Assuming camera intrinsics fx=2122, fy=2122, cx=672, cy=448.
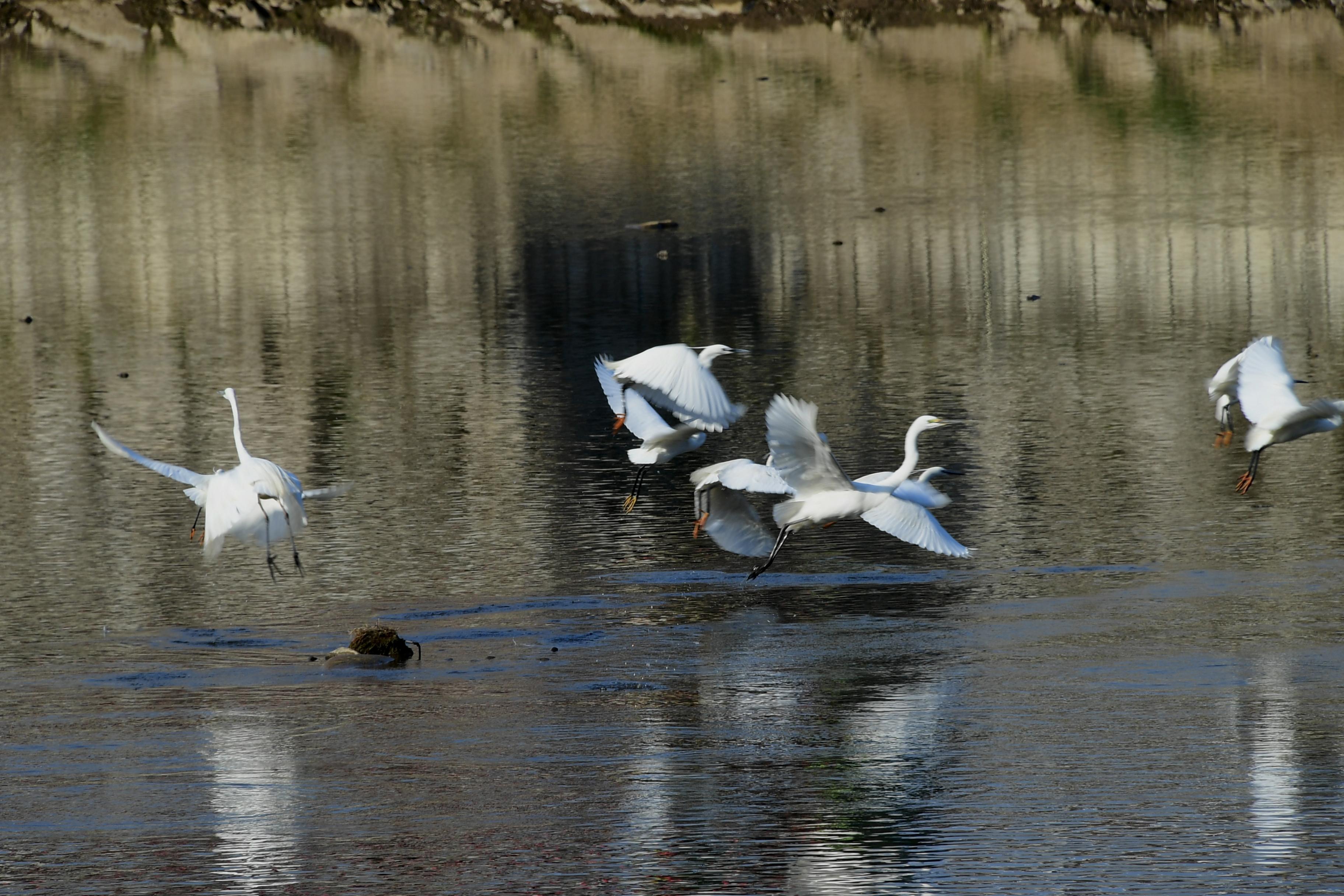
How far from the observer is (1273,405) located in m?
15.7

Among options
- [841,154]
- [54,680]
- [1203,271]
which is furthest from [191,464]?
[841,154]

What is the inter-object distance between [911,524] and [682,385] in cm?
205

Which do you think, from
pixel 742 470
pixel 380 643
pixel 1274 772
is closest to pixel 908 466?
pixel 742 470

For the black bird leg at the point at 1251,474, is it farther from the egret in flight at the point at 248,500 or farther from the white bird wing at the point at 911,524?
the egret in flight at the point at 248,500

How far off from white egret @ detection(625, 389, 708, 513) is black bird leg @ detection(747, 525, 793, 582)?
1335 millimetres

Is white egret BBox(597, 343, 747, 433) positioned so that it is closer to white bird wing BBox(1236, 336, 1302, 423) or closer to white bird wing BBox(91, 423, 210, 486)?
white bird wing BBox(91, 423, 210, 486)

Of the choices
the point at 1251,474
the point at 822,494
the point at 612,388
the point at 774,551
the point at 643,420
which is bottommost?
the point at 774,551

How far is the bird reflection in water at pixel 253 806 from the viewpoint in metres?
9.71

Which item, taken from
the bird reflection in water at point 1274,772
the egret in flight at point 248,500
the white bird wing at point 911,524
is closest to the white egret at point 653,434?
the white bird wing at point 911,524

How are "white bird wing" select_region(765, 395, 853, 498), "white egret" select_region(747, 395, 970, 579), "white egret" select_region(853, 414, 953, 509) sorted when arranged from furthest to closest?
1. "white egret" select_region(853, 414, 953, 509)
2. "white egret" select_region(747, 395, 970, 579)
3. "white bird wing" select_region(765, 395, 853, 498)

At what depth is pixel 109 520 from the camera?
18.3 metres

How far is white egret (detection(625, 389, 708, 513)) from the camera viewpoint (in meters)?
16.6

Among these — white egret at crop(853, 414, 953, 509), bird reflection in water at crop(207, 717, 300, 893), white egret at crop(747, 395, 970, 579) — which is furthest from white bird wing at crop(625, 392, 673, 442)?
bird reflection in water at crop(207, 717, 300, 893)

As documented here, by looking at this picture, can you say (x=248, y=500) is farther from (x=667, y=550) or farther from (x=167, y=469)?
(x=667, y=550)
